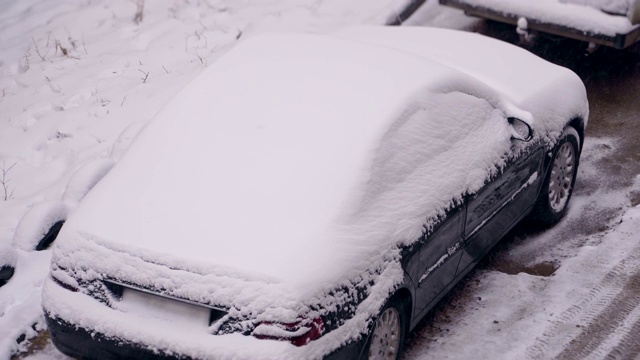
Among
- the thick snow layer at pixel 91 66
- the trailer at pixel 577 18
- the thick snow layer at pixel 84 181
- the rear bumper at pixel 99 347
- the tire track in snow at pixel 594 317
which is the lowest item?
the tire track in snow at pixel 594 317

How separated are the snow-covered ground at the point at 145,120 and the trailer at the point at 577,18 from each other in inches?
47.4

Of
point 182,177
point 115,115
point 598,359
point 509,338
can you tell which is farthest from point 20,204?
point 598,359

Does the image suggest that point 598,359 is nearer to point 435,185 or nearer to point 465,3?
point 435,185

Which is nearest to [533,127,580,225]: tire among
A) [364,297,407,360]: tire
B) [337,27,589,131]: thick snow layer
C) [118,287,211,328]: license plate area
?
[337,27,589,131]: thick snow layer

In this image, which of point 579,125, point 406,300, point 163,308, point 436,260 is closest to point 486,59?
point 579,125

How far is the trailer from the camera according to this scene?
7809mm

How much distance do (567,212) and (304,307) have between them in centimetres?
333

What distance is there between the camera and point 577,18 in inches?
314

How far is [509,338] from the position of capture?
16.0 feet

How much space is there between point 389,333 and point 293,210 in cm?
90

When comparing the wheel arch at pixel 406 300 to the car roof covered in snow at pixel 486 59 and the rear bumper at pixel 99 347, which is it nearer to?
the rear bumper at pixel 99 347

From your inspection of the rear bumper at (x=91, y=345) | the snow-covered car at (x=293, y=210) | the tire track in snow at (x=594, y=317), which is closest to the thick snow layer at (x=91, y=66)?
the rear bumper at (x=91, y=345)

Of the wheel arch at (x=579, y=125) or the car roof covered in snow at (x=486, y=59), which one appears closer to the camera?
the car roof covered in snow at (x=486, y=59)

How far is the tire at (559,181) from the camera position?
5898 mm
